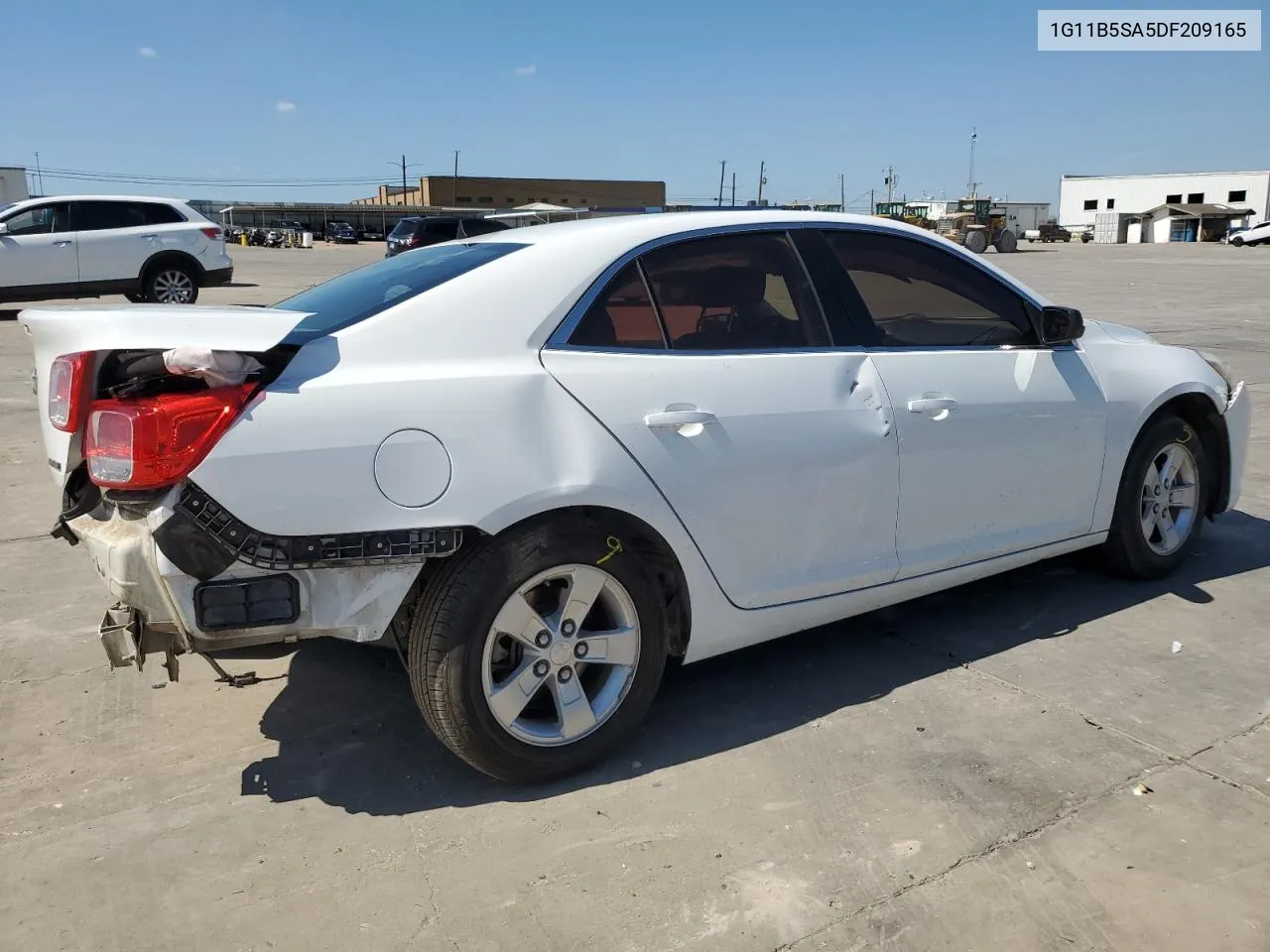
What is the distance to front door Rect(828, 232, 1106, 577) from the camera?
3.62 meters

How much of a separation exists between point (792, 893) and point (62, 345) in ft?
7.70

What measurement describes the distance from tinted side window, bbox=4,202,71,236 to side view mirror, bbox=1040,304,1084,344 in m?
14.9

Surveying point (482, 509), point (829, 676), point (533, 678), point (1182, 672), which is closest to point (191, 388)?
point (482, 509)

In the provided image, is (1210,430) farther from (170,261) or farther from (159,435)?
(170,261)

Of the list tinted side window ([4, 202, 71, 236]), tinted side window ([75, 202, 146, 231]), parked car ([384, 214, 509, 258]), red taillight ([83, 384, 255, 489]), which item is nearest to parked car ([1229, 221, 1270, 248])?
parked car ([384, 214, 509, 258])

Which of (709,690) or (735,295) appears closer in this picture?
(735,295)

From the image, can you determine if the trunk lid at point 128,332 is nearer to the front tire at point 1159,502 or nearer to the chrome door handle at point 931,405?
the chrome door handle at point 931,405

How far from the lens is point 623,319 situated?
3137mm

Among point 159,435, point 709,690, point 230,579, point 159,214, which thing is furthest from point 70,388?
point 159,214

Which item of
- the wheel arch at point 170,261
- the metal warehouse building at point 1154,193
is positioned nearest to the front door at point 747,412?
the wheel arch at point 170,261

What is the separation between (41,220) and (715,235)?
14719 millimetres

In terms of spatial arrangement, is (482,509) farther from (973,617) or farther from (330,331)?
(973,617)

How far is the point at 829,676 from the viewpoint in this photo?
3.78 m

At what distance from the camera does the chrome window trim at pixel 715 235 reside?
119 inches
